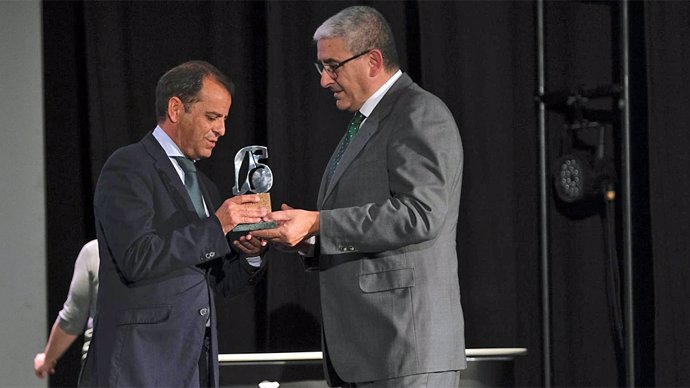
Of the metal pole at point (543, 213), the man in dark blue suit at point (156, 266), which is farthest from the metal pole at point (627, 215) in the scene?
the man in dark blue suit at point (156, 266)

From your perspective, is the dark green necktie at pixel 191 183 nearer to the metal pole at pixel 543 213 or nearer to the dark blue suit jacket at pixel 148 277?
the dark blue suit jacket at pixel 148 277

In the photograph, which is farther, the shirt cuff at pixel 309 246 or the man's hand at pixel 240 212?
the shirt cuff at pixel 309 246

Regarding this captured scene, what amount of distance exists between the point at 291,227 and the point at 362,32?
56cm

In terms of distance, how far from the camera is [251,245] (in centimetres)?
249

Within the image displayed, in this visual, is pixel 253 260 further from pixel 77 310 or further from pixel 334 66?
pixel 77 310

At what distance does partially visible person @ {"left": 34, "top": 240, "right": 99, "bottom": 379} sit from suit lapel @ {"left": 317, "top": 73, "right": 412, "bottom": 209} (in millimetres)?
1126

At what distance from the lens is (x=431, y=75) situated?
12.7ft

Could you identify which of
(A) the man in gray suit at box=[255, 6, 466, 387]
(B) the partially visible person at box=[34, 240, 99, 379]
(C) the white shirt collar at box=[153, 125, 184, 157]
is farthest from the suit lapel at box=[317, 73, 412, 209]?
(B) the partially visible person at box=[34, 240, 99, 379]

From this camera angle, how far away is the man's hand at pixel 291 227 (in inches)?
89.9

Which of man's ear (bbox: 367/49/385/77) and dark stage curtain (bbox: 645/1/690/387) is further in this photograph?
dark stage curtain (bbox: 645/1/690/387)

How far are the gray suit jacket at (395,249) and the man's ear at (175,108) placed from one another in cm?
42

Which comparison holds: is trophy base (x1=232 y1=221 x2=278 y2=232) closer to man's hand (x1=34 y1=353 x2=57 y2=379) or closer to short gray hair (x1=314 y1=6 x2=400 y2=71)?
short gray hair (x1=314 y1=6 x2=400 y2=71)

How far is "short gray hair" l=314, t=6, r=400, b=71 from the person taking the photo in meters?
2.50

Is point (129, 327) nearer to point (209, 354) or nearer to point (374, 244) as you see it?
point (209, 354)
